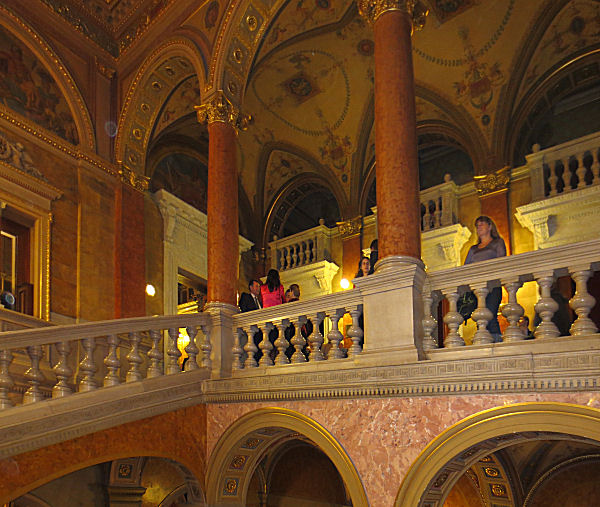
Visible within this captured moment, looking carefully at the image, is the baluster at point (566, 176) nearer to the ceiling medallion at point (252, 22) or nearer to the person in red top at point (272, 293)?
the person in red top at point (272, 293)

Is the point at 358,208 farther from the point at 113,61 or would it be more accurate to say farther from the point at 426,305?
the point at 426,305

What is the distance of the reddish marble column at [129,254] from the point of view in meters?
10.1

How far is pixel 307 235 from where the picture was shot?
1342cm

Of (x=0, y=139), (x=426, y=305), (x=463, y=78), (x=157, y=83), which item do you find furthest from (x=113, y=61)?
(x=426, y=305)

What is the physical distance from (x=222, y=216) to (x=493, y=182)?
5.21m

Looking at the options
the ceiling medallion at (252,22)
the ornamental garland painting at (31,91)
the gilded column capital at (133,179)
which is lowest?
the gilded column capital at (133,179)

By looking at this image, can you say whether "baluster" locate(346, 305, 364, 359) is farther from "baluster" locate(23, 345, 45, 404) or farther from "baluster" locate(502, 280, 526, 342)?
"baluster" locate(23, 345, 45, 404)

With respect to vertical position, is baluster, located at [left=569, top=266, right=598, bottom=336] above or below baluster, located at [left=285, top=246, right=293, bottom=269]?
below

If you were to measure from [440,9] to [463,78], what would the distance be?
1.37 metres

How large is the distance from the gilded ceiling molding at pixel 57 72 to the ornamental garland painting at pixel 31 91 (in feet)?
0.22

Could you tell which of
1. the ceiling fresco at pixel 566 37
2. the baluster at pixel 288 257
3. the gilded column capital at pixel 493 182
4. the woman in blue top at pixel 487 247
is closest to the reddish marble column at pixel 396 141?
the woman in blue top at pixel 487 247

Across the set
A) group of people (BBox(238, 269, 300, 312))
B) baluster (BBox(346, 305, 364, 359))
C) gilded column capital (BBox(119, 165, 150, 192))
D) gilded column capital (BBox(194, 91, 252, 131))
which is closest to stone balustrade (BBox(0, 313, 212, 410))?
group of people (BBox(238, 269, 300, 312))

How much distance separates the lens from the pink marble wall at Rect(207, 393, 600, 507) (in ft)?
16.9

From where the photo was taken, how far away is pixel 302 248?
1349cm
